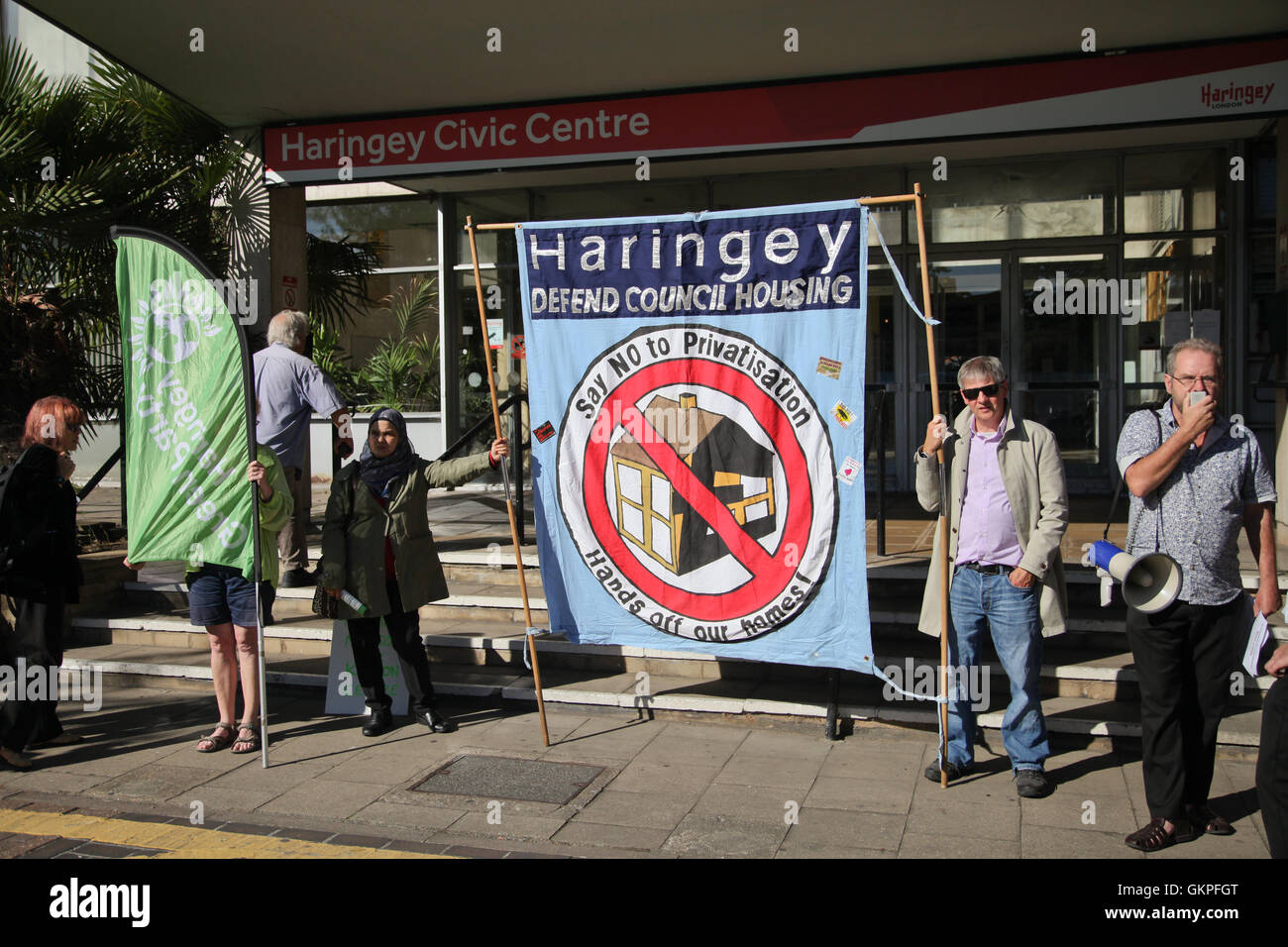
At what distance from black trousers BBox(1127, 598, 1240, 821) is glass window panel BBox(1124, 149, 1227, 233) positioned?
763cm

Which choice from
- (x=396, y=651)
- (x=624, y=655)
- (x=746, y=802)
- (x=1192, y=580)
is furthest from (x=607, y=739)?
(x=1192, y=580)

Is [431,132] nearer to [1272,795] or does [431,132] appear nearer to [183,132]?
[183,132]

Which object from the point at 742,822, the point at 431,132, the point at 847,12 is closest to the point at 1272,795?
the point at 742,822

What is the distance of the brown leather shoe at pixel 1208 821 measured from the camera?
4281 mm

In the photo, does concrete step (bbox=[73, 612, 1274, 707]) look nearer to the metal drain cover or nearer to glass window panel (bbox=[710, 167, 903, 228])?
the metal drain cover

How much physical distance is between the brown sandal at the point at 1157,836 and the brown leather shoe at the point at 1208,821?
0.27 ft

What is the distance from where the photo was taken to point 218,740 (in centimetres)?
567

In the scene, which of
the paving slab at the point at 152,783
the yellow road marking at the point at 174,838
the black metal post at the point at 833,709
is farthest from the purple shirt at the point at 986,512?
the paving slab at the point at 152,783

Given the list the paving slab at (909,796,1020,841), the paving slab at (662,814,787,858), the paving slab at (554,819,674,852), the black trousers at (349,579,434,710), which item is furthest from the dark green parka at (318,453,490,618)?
the paving slab at (909,796,1020,841)

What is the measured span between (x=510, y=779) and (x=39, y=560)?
2.72m

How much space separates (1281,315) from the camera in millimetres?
8078

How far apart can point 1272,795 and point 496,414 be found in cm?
405

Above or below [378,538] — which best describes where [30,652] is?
below

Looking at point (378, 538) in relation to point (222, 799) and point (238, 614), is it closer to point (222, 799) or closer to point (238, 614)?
point (238, 614)
